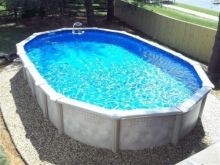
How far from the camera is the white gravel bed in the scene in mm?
6414

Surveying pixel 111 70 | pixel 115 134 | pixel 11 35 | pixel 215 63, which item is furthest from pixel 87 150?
pixel 11 35

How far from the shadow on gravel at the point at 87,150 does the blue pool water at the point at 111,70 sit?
5.66 feet

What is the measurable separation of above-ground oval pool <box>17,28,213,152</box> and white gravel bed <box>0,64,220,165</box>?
20 cm

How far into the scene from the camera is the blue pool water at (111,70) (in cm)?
912

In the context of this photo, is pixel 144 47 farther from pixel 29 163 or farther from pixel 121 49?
pixel 29 163

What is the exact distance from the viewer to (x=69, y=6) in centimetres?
1911

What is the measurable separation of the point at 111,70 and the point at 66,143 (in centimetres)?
485

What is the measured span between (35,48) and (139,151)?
8.00m

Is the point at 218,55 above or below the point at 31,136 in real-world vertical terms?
above

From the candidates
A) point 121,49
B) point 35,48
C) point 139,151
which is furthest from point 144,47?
point 139,151

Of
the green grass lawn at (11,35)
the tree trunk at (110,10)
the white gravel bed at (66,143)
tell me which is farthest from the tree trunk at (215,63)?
the tree trunk at (110,10)

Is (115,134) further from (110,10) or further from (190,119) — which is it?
(110,10)

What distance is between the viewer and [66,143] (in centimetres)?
689

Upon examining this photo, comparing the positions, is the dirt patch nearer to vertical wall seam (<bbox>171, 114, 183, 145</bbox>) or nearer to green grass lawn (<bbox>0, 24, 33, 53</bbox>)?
vertical wall seam (<bbox>171, 114, 183, 145</bbox>)
